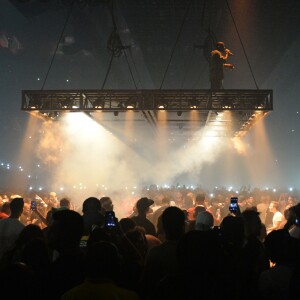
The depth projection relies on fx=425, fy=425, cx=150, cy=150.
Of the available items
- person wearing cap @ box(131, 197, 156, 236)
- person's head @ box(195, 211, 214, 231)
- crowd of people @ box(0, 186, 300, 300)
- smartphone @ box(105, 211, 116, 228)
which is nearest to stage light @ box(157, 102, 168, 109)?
person wearing cap @ box(131, 197, 156, 236)

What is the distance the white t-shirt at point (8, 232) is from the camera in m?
5.62

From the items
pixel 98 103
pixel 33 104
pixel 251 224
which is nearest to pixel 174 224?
pixel 251 224

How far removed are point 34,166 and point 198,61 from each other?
80.7 ft

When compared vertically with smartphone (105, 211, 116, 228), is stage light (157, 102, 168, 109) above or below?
above

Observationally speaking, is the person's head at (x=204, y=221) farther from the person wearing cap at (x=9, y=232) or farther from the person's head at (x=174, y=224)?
the person wearing cap at (x=9, y=232)

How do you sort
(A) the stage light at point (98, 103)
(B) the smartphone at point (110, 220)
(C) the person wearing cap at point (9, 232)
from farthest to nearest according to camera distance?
(A) the stage light at point (98, 103) → (C) the person wearing cap at point (9, 232) → (B) the smartphone at point (110, 220)

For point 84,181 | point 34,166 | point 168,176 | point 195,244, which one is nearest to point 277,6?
point 195,244

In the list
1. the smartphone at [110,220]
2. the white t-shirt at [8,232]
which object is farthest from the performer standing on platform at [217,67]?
the smartphone at [110,220]

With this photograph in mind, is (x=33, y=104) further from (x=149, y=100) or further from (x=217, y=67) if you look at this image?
(x=217, y=67)

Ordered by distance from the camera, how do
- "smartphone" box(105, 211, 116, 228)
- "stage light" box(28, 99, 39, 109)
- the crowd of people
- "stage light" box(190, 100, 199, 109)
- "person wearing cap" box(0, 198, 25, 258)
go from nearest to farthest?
1. the crowd of people
2. "smartphone" box(105, 211, 116, 228)
3. "person wearing cap" box(0, 198, 25, 258)
4. "stage light" box(190, 100, 199, 109)
5. "stage light" box(28, 99, 39, 109)

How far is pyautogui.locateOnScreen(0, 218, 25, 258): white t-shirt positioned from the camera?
5.62 meters

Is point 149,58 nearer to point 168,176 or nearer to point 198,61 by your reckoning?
point 198,61

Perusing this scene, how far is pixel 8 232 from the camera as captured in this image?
18.6ft

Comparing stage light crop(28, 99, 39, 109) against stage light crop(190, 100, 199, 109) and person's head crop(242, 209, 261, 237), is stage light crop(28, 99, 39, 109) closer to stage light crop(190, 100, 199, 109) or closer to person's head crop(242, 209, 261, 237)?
stage light crop(190, 100, 199, 109)
